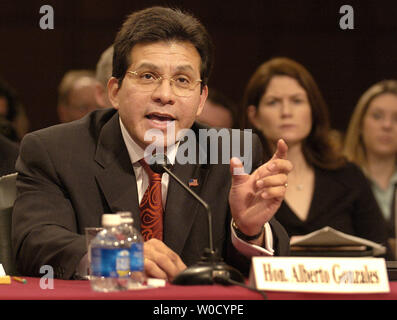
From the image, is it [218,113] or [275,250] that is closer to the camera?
[275,250]

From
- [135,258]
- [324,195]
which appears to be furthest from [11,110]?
[135,258]

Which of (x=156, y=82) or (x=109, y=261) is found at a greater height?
(x=156, y=82)

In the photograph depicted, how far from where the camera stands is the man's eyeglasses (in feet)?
8.09

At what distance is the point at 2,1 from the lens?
5.86 metres

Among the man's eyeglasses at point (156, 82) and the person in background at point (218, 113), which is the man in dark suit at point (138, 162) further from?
the person in background at point (218, 113)

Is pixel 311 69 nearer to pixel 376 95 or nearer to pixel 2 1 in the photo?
pixel 376 95

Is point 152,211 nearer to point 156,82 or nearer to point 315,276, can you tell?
point 156,82

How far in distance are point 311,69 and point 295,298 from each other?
4614mm

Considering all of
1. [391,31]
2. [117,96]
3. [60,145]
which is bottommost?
[60,145]

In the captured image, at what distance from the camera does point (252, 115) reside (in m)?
3.98

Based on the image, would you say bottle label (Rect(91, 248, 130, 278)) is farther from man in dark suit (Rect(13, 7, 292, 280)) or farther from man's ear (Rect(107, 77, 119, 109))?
man's ear (Rect(107, 77, 119, 109))

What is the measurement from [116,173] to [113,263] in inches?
32.6

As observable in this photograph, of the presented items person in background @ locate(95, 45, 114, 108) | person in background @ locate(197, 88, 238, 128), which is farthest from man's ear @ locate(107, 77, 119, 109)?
person in background @ locate(197, 88, 238, 128)
